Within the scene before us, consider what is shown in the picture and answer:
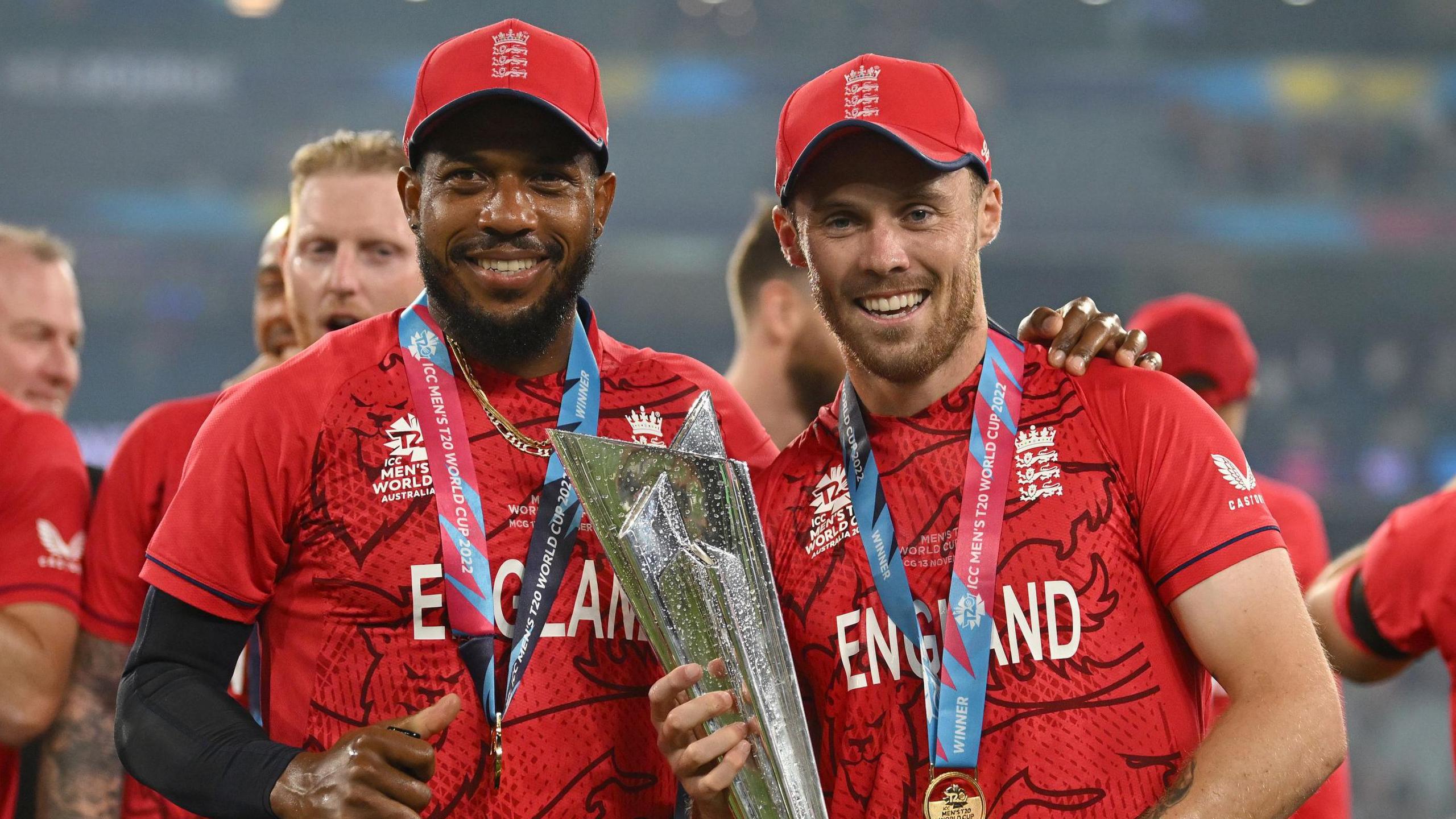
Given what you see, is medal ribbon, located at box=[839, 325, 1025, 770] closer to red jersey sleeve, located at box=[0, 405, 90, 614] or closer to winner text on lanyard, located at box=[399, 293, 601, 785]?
winner text on lanyard, located at box=[399, 293, 601, 785]

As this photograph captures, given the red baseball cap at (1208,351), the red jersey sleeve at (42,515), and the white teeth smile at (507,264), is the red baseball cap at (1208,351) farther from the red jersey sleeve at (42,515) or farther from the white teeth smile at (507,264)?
the red jersey sleeve at (42,515)

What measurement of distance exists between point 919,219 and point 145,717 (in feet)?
4.17

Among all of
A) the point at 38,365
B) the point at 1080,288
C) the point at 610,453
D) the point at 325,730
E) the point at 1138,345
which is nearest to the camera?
the point at 610,453

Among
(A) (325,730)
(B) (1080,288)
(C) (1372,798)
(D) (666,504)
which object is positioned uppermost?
(B) (1080,288)

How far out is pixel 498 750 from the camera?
6.68 feet

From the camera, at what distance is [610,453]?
194cm

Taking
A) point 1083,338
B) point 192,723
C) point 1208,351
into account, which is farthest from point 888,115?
point 1208,351

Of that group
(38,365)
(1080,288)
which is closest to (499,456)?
(38,365)

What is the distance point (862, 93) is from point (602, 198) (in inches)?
17.1

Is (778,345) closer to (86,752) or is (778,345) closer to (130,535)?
(130,535)

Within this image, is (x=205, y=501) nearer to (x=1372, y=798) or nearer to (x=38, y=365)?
(x=38, y=365)

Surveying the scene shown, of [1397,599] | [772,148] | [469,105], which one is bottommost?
[1397,599]

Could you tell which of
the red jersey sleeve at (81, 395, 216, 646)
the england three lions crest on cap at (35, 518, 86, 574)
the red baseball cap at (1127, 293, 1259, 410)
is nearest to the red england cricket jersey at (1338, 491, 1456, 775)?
the red baseball cap at (1127, 293, 1259, 410)

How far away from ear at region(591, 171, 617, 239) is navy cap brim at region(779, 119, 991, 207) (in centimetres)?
28
